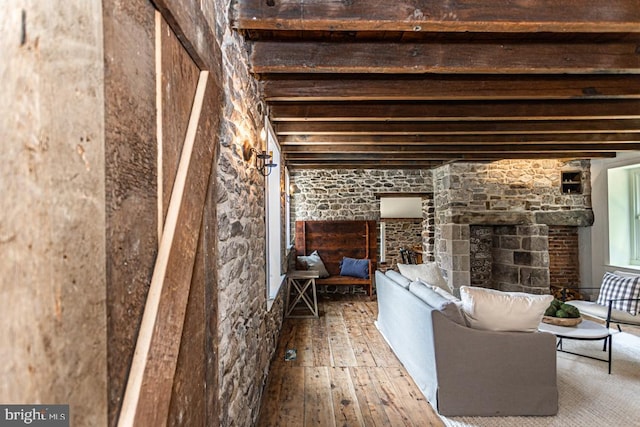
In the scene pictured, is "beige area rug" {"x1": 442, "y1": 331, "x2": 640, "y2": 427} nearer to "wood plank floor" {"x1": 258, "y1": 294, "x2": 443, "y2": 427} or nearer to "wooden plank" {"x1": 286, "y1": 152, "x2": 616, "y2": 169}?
"wood plank floor" {"x1": 258, "y1": 294, "x2": 443, "y2": 427}

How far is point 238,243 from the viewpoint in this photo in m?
1.67

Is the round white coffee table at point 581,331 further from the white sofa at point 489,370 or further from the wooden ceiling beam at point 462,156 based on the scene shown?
the wooden ceiling beam at point 462,156

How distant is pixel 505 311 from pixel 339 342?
1943mm

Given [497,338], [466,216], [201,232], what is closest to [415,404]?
[497,338]

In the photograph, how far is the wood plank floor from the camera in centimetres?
225

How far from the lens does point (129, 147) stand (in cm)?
72

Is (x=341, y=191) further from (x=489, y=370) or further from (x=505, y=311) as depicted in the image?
(x=489, y=370)

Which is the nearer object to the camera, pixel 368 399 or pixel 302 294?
pixel 368 399

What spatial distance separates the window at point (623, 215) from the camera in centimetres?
488

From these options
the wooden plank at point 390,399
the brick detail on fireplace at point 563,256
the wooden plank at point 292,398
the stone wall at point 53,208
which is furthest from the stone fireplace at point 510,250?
the stone wall at point 53,208

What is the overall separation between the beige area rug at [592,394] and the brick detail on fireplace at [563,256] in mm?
2243

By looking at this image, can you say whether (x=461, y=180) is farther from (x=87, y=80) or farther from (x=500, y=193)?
(x=87, y=80)

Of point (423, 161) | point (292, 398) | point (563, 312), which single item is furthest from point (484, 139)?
point (292, 398)

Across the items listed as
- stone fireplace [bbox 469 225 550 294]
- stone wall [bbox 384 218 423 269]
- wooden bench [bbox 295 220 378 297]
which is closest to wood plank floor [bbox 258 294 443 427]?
wooden bench [bbox 295 220 378 297]
